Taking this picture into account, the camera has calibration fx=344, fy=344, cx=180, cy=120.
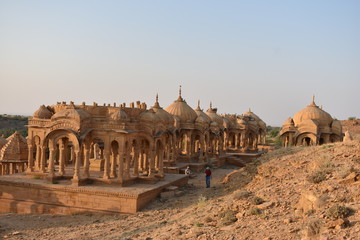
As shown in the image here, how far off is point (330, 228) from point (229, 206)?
4.43 meters

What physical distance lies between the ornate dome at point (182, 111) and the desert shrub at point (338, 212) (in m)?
20.9

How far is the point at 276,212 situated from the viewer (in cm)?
1099

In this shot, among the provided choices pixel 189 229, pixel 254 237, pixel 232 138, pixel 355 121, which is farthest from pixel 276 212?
pixel 355 121

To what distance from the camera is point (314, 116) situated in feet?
107

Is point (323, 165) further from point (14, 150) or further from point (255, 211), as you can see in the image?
point (14, 150)

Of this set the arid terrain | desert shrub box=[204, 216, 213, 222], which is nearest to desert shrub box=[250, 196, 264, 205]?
the arid terrain

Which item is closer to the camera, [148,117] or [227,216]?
[227,216]

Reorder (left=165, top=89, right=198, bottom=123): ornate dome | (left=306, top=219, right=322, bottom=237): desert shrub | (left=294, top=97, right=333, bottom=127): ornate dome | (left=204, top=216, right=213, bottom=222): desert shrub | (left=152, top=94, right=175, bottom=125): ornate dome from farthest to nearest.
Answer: (left=294, top=97, right=333, bottom=127): ornate dome → (left=165, top=89, right=198, bottom=123): ornate dome → (left=152, top=94, right=175, bottom=125): ornate dome → (left=204, top=216, right=213, bottom=222): desert shrub → (left=306, top=219, right=322, bottom=237): desert shrub

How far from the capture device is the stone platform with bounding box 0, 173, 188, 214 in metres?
16.4

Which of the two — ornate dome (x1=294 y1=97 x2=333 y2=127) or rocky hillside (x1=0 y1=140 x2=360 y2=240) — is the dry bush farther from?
ornate dome (x1=294 y1=97 x2=333 y2=127)

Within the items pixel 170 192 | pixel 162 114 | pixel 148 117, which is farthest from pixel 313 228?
pixel 162 114

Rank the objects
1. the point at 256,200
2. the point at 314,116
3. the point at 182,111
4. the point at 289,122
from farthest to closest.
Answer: the point at 289,122
the point at 314,116
the point at 182,111
the point at 256,200

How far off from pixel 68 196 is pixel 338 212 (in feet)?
41.7

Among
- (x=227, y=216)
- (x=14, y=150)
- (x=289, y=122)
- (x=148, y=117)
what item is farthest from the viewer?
(x=289, y=122)
